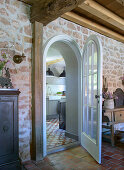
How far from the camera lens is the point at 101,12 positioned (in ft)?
11.2

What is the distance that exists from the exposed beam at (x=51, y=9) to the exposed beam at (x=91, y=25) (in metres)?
0.80

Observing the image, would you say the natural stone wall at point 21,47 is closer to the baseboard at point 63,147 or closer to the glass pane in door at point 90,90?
the baseboard at point 63,147

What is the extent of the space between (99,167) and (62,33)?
112 inches

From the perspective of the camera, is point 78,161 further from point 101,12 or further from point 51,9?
point 101,12

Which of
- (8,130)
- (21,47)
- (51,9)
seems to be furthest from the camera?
(21,47)

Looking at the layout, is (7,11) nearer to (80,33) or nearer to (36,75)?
(36,75)

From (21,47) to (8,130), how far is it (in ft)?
4.97

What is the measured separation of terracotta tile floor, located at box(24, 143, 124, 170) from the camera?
9.09 feet

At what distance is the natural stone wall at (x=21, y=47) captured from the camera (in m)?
2.78

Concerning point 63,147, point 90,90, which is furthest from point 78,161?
point 90,90

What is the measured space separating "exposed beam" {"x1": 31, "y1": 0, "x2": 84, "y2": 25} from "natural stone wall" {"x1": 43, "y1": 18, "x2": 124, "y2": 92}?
0.43m

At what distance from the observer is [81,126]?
12.7ft

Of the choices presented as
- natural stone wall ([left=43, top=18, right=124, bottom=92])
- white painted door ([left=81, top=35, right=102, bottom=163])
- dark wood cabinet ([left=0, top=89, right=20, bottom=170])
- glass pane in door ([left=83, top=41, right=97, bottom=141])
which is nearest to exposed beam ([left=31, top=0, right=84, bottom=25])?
natural stone wall ([left=43, top=18, right=124, bottom=92])

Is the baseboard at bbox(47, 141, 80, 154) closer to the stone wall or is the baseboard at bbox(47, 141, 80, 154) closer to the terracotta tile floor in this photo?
the terracotta tile floor
